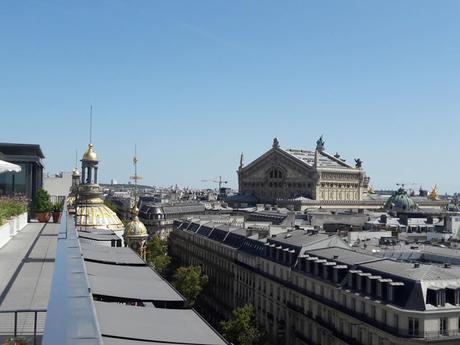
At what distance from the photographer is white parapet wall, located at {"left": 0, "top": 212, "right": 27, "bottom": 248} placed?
22323 mm

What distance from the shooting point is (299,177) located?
5438 inches

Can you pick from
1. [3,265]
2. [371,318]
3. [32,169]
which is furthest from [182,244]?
[3,265]

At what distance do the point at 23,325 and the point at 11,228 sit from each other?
15.6m

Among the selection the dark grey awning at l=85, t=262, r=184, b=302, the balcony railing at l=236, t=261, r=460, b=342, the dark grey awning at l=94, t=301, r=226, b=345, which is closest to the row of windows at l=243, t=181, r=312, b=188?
the balcony railing at l=236, t=261, r=460, b=342

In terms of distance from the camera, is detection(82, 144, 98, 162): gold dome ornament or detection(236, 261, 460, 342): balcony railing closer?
detection(236, 261, 460, 342): balcony railing

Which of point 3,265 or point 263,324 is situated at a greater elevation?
point 3,265

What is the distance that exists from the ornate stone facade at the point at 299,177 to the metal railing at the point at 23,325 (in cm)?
12458

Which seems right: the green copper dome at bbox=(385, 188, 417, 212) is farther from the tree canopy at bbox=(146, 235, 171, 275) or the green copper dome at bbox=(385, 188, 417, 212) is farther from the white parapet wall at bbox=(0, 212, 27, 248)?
the white parapet wall at bbox=(0, 212, 27, 248)

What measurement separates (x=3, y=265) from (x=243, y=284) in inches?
1907

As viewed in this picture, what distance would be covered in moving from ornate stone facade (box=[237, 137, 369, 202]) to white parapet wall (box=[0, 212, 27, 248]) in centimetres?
10734

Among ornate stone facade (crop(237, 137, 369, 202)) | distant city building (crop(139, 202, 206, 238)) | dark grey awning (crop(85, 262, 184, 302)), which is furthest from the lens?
ornate stone facade (crop(237, 137, 369, 202))

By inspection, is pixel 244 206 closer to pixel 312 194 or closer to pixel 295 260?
pixel 312 194

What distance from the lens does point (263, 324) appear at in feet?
183

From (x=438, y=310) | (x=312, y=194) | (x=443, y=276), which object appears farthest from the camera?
(x=312, y=194)
